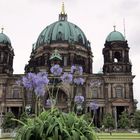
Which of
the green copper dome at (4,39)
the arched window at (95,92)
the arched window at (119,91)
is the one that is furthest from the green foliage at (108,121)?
the green copper dome at (4,39)

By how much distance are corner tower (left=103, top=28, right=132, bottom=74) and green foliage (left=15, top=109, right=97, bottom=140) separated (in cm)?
6123

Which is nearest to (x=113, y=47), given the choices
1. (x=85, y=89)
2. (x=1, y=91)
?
(x=85, y=89)

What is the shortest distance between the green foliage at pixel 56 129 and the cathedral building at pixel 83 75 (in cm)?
5497

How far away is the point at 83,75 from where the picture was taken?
229 feet

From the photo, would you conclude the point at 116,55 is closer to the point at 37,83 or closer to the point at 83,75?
the point at 83,75

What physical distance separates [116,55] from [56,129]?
66.0m

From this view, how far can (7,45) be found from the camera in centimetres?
7544

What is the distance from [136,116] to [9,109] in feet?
90.7

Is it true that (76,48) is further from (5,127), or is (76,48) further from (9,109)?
(5,127)

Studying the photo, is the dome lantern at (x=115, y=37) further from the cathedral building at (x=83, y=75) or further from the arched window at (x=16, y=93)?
the arched window at (x=16, y=93)

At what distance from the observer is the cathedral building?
68.6 m

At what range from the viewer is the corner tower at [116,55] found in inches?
2795

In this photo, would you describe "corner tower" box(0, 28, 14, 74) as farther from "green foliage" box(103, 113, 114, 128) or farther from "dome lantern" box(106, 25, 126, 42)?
"green foliage" box(103, 113, 114, 128)

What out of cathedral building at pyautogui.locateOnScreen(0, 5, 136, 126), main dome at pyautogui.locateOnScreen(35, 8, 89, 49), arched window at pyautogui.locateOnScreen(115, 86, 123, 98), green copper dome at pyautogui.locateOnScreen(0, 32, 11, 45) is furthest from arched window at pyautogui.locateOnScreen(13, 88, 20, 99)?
arched window at pyautogui.locateOnScreen(115, 86, 123, 98)
